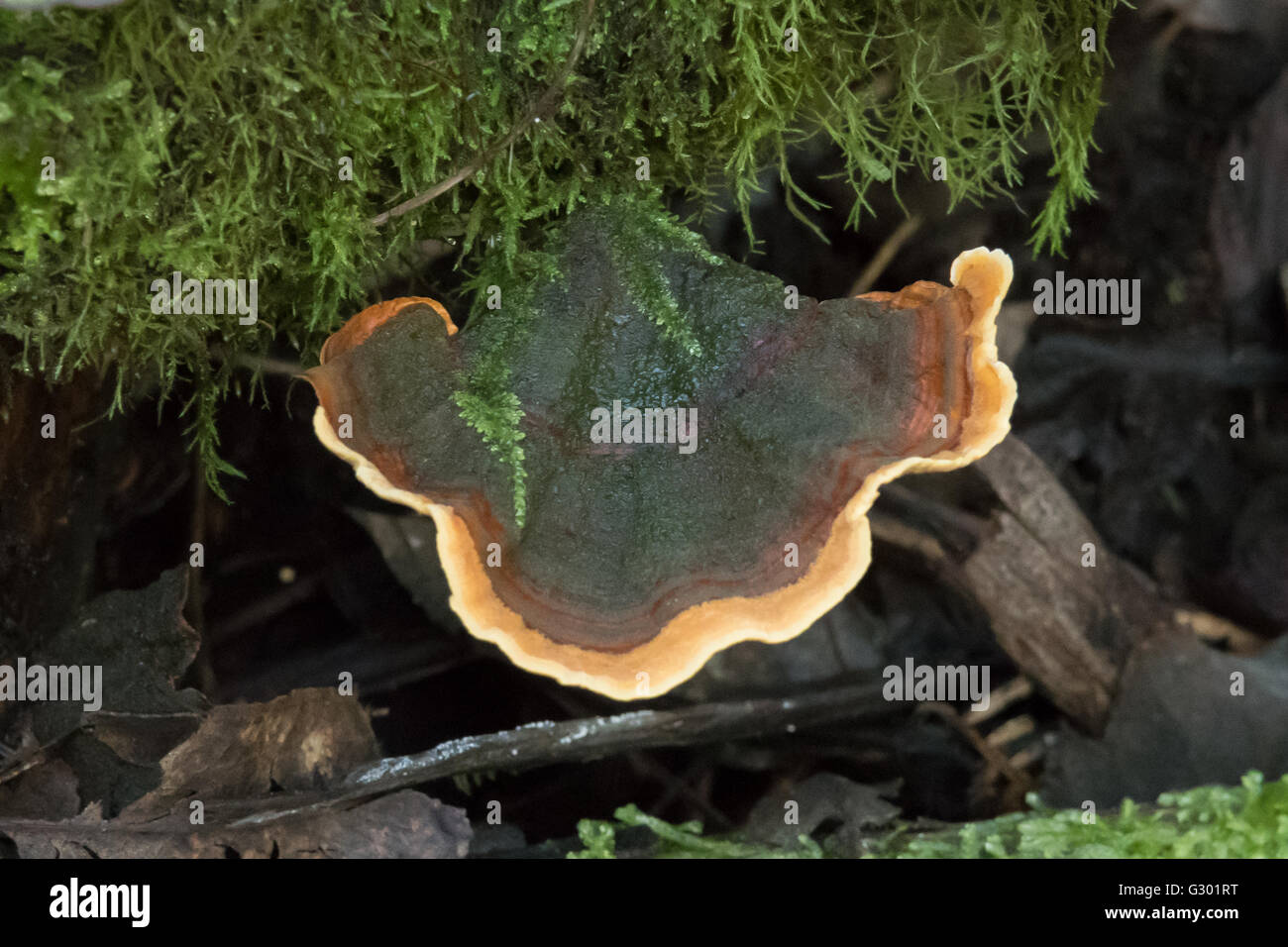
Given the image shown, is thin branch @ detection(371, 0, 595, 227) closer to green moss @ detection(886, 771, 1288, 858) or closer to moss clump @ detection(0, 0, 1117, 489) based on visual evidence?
moss clump @ detection(0, 0, 1117, 489)

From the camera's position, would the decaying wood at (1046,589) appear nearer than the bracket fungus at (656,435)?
No

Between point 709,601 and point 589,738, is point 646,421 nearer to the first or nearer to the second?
point 709,601

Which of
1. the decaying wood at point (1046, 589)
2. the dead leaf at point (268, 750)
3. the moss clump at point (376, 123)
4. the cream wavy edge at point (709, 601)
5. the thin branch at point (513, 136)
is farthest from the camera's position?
the decaying wood at point (1046, 589)

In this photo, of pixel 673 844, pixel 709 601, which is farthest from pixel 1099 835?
pixel 709 601

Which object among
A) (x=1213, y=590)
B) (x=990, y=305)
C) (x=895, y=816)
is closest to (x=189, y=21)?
(x=990, y=305)

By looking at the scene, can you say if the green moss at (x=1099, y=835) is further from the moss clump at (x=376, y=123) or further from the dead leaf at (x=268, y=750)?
the moss clump at (x=376, y=123)

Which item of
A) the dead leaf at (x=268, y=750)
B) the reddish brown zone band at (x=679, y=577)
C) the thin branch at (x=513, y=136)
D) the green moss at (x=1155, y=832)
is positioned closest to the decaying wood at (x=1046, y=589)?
the green moss at (x=1155, y=832)
